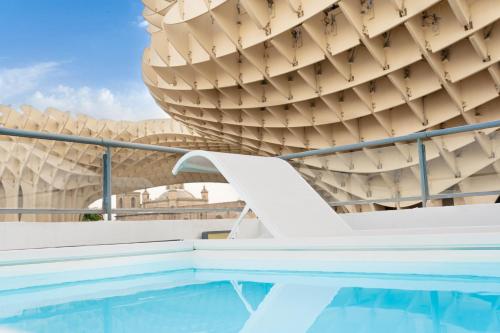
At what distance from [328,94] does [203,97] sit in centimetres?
621

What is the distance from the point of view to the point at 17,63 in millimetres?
57219

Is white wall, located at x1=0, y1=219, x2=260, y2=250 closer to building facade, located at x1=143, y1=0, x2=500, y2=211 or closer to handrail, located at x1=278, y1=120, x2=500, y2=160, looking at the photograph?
handrail, located at x1=278, y1=120, x2=500, y2=160

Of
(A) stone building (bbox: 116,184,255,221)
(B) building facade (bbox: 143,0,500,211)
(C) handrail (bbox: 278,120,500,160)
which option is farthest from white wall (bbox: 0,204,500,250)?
(B) building facade (bbox: 143,0,500,211)

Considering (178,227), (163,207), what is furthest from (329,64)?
(178,227)

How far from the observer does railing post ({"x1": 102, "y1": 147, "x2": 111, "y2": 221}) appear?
16.1 feet

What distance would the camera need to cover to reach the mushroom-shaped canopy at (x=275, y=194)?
3912mm

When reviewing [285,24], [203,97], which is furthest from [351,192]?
[203,97]

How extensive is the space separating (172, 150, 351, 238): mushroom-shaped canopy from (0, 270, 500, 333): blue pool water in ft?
2.17

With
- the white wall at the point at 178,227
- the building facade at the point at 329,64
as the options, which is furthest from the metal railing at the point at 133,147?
the building facade at the point at 329,64

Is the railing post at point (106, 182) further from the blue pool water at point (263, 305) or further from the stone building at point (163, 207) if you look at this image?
the blue pool water at point (263, 305)

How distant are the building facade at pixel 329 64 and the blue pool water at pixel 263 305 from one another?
484 inches

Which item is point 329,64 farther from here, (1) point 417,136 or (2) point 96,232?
(2) point 96,232

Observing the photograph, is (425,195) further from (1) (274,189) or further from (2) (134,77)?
(2) (134,77)

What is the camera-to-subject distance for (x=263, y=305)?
7.56 ft
